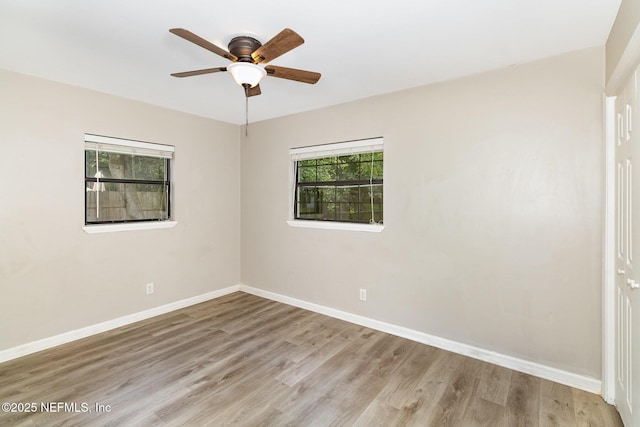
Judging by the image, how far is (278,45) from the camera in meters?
1.80

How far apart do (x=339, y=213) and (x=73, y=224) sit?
2.72 meters

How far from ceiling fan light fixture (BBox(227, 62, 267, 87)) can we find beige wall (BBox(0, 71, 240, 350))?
2037 millimetres

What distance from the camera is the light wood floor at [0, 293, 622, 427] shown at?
1.97 m

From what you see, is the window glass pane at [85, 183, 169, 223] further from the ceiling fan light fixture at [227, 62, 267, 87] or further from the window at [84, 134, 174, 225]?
the ceiling fan light fixture at [227, 62, 267, 87]

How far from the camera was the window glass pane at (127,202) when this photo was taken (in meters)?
3.22

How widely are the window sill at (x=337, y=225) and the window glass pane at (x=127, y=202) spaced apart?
5.23 ft

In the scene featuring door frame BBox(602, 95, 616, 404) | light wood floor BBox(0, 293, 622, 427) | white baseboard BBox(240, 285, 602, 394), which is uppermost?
door frame BBox(602, 95, 616, 404)

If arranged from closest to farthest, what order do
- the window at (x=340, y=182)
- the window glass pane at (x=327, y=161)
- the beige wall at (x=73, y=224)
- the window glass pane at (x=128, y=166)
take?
the beige wall at (x=73, y=224), the window glass pane at (x=128, y=166), the window at (x=340, y=182), the window glass pane at (x=327, y=161)

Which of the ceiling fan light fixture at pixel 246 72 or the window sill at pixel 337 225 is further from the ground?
the ceiling fan light fixture at pixel 246 72

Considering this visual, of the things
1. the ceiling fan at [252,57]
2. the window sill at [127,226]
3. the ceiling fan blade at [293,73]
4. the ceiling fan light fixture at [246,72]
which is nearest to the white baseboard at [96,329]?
the window sill at [127,226]

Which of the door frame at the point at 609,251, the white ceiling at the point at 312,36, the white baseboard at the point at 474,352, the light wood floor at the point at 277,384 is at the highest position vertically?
the white ceiling at the point at 312,36

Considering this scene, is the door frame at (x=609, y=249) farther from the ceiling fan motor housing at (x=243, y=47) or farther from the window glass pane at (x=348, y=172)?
Result: the ceiling fan motor housing at (x=243, y=47)

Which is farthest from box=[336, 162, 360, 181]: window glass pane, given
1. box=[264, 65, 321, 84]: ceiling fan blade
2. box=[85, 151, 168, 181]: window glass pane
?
box=[85, 151, 168, 181]: window glass pane

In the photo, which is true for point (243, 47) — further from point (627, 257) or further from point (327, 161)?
point (627, 257)
